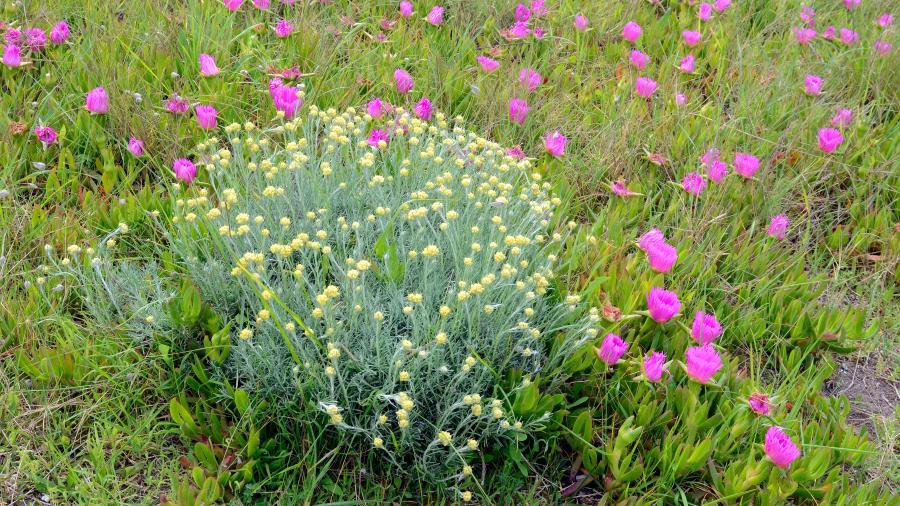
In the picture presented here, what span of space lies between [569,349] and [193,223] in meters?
1.16

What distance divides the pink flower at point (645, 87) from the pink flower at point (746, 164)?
0.61 metres

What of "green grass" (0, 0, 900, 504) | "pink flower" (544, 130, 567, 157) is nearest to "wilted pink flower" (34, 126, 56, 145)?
"green grass" (0, 0, 900, 504)

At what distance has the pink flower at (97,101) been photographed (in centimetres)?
270

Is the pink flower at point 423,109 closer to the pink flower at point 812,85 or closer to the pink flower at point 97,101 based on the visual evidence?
the pink flower at point 97,101

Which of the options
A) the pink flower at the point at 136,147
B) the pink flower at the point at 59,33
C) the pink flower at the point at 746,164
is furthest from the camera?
the pink flower at the point at 59,33

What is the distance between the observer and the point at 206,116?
2727mm

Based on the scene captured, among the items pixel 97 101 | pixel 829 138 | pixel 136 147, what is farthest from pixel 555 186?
pixel 97 101

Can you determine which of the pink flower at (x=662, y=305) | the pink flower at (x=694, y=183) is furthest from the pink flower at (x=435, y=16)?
the pink flower at (x=662, y=305)

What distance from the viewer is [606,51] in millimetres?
3715

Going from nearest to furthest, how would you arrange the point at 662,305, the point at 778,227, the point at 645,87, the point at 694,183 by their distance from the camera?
the point at 662,305, the point at 778,227, the point at 694,183, the point at 645,87

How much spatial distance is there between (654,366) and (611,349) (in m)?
0.13

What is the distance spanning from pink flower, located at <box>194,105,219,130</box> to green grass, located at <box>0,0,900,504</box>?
112 mm

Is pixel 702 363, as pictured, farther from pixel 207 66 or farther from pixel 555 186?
pixel 207 66

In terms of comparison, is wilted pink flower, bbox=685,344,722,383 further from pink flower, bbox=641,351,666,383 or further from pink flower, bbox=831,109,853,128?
pink flower, bbox=831,109,853,128
